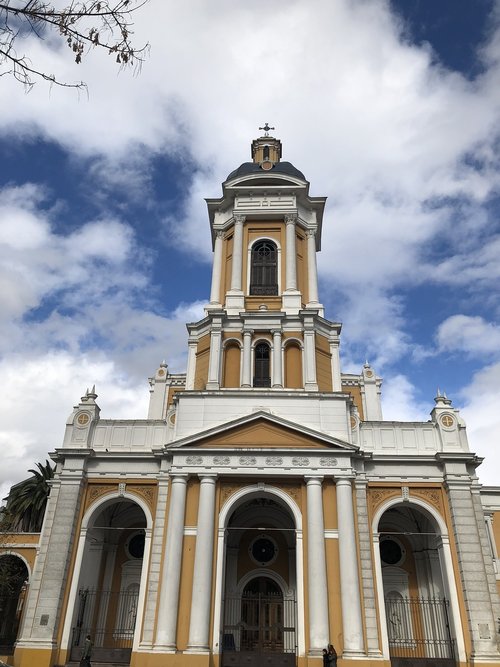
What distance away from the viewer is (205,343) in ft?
83.3

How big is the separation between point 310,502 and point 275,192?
15894 mm

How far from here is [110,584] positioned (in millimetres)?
22578

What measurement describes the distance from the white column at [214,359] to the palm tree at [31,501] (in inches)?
517

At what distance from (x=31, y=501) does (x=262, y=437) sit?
1682cm

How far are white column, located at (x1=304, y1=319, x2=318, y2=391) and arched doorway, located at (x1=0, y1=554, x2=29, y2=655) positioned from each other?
13738 mm

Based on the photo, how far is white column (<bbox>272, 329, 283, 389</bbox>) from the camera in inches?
924

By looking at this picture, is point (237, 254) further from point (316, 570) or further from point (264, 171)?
point (316, 570)

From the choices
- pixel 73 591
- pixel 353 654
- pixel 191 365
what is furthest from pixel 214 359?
pixel 353 654

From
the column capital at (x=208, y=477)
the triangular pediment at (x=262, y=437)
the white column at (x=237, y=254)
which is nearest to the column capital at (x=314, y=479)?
the triangular pediment at (x=262, y=437)

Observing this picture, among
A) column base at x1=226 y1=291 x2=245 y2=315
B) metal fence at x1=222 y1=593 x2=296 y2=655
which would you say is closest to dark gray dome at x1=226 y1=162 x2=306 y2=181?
column base at x1=226 y1=291 x2=245 y2=315

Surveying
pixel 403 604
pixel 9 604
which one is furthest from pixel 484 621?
pixel 9 604

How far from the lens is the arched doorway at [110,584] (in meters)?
19.7

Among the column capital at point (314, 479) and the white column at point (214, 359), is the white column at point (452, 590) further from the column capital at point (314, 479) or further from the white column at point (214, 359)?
the white column at point (214, 359)

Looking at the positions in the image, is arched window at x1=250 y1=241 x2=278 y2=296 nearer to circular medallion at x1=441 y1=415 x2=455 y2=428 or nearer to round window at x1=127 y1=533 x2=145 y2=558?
circular medallion at x1=441 y1=415 x2=455 y2=428
